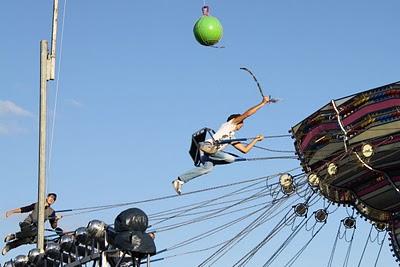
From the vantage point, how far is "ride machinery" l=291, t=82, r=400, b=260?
1866 cm

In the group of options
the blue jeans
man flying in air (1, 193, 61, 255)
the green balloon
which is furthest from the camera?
man flying in air (1, 193, 61, 255)

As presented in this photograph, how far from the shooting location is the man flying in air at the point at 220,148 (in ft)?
59.9

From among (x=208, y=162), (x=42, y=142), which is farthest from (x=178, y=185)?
(x=42, y=142)

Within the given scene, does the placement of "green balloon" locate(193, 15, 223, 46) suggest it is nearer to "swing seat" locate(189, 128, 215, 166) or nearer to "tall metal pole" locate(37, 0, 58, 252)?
"swing seat" locate(189, 128, 215, 166)

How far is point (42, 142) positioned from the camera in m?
19.2

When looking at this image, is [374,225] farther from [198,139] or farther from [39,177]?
[39,177]

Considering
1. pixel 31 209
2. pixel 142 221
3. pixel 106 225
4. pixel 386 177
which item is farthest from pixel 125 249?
pixel 386 177

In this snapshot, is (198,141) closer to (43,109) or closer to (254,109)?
(254,109)

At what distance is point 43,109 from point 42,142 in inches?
28.6

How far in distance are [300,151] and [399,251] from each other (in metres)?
2.78

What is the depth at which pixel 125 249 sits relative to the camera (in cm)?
1439

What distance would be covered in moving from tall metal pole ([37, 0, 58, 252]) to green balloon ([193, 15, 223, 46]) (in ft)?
13.1

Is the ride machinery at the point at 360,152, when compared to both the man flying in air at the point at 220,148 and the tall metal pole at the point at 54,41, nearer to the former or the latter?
the man flying in air at the point at 220,148

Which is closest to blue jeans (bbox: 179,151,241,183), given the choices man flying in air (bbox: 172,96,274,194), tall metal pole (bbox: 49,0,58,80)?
man flying in air (bbox: 172,96,274,194)
